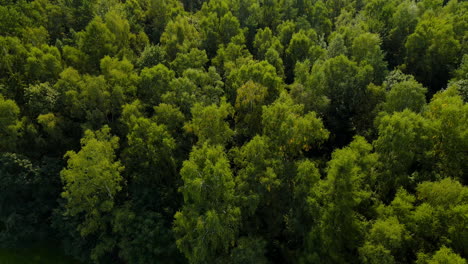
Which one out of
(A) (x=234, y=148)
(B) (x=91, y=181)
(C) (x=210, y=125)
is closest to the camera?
(B) (x=91, y=181)

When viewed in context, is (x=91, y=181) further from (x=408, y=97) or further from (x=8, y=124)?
(x=408, y=97)

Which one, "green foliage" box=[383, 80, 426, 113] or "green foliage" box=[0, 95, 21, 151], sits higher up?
"green foliage" box=[0, 95, 21, 151]

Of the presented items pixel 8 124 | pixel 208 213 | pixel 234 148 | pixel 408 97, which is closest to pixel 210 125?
pixel 234 148

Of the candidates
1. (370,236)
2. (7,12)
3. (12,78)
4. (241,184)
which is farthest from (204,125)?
(7,12)

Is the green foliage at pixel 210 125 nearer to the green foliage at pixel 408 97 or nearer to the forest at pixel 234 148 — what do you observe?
the forest at pixel 234 148

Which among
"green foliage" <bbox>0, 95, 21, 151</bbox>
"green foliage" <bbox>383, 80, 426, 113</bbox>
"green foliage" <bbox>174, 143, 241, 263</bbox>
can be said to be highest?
"green foliage" <bbox>0, 95, 21, 151</bbox>

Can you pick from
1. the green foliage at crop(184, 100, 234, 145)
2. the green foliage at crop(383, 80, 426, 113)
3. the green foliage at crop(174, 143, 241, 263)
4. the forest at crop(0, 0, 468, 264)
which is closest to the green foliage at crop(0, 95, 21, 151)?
the forest at crop(0, 0, 468, 264)

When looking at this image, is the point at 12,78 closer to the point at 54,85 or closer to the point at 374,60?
the point at 54,85

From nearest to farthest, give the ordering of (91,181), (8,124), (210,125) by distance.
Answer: (91,181), (210,125), (8,124)

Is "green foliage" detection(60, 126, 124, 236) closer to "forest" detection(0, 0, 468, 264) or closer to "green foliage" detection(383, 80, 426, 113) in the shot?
"forest" detection(0, 0, 468, 264)
